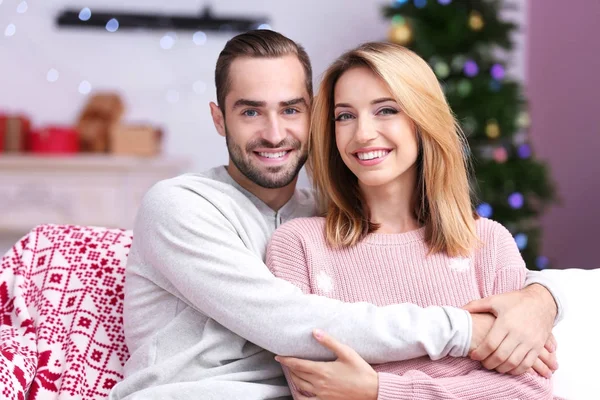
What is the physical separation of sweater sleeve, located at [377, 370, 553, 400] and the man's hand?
0.02m

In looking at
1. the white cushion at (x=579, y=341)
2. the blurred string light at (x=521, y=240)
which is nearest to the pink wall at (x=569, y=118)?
the blurred string light at (x=521, y=240)

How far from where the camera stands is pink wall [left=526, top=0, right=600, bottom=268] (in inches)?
174

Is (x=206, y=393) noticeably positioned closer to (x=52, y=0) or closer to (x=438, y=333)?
(x=438, y=333)

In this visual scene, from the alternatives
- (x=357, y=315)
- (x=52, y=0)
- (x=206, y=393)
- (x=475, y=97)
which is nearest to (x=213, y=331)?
(x=206, y=393)

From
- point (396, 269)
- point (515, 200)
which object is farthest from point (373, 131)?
point (515, 200)

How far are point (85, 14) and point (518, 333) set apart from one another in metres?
4.13

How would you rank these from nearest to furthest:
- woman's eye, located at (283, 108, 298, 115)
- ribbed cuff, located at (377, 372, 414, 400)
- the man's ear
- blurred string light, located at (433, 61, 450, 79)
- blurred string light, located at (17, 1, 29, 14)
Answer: ribbed cuff, located at (377, 372, 414, 400) < woman's eye, located at (283, 108, 298, 115) < the man's ear < blurred string light, located at (433, 61, 450, 79) < blurred string light, located at (17, 1, 29, 14)

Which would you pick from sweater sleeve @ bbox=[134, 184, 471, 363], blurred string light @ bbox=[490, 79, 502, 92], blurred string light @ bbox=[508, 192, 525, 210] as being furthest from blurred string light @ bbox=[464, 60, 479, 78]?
sweater sleeve @ bbox=[134, 184, 471, 363]

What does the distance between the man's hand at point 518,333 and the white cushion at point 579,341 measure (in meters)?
0.18

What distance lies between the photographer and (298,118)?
192 cm

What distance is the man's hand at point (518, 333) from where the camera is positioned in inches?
61.7

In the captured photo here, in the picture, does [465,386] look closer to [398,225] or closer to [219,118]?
[398,225]

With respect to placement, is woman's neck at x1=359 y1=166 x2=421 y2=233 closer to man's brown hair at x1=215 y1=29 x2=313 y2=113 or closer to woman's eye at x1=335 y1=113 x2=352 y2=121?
woman's eye at x1=335 y1=113 x2=352 y2=121

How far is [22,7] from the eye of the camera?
4965 mm
